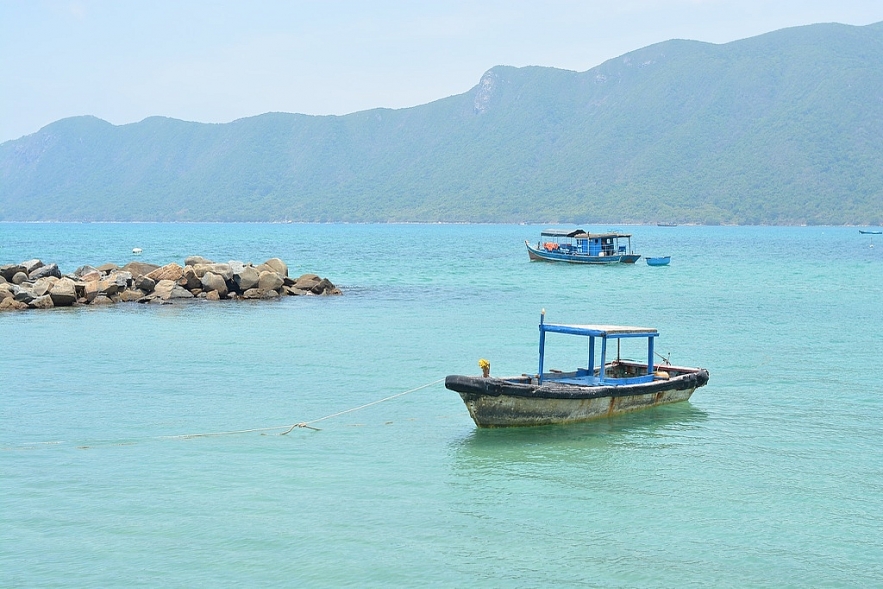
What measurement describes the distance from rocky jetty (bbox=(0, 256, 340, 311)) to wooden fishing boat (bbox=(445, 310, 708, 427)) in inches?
1014

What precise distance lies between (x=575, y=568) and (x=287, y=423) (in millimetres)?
8492

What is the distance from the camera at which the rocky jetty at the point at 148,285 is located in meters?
38.9

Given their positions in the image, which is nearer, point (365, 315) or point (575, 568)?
point (575, 568)

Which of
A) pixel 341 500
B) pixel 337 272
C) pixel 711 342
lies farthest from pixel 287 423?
pixel 337 272

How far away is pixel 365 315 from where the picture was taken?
36.8 meters

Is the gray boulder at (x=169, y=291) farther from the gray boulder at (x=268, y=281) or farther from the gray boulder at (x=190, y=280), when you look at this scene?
the gray boulder at (x=268, y=281)

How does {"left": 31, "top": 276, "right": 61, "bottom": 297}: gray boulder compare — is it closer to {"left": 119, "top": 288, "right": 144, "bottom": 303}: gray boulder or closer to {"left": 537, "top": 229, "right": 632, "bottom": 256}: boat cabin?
{"left": 119, "top": 288, "right": 144, "bottom": 303}: gray boulder

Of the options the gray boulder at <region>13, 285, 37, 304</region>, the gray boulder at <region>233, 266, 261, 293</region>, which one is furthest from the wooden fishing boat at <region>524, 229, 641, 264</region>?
the gray boulder at <region>13, 285, 37, 304</region>

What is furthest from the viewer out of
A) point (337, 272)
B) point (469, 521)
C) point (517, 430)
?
point (337, 272)

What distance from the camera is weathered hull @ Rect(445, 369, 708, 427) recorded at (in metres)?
16.7

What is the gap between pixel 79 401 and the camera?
20.2 m

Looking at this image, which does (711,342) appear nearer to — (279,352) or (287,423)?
(279,352)

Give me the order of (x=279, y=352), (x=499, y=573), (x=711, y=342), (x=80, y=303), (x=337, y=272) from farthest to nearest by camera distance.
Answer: (x=337, y=272), (x=80, y=303), (x=711, y=342), (x=279, y=352), (x=499, y=573)

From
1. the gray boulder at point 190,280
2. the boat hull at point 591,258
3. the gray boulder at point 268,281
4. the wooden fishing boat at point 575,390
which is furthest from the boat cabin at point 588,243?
the wooden fishing boat at point 575,390
